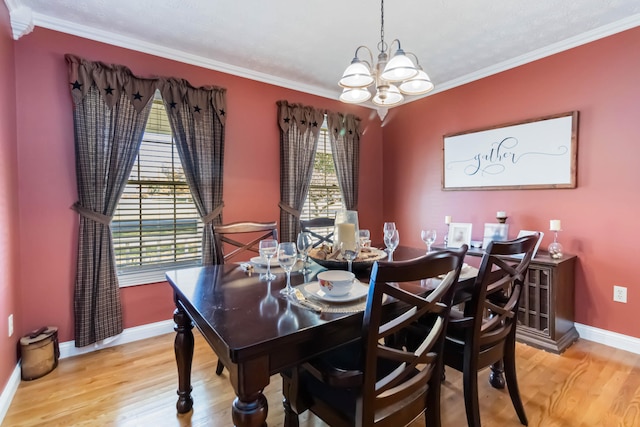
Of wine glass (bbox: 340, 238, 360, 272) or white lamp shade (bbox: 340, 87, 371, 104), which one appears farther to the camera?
white lamp shade (bbox: 340, 87, 371, 104)

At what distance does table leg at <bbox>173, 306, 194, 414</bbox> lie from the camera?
158 centimetres

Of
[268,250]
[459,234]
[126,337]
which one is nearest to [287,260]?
[268,250]

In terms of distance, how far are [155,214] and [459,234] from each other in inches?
114

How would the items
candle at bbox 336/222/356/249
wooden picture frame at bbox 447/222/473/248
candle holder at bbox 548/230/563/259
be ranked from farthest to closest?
1. wooden picture frame at bbox 447/222/473/248
2. candle holder at bbox 548/230/563/259
3. candle at bbox 336/222/356/249

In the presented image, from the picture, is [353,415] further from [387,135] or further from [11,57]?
[387,135]

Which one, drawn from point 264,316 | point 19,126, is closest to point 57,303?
point 19,126


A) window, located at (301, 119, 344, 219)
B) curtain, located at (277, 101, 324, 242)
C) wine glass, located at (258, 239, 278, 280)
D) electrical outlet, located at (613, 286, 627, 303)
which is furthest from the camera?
window, located at (301, 119, 344, 219)

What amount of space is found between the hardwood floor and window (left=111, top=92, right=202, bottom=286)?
0.73 m

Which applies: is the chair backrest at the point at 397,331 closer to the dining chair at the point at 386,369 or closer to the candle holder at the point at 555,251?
the dining chair at the point at 386,369

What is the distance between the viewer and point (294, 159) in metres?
3.35

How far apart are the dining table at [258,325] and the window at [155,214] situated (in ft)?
4.24

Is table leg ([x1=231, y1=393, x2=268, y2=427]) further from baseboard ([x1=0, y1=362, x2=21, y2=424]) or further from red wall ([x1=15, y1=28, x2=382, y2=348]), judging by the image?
red wall ([x1=15, y1=28, x2=382, y2=348])

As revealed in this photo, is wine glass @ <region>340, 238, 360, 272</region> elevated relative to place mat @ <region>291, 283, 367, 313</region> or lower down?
elevated

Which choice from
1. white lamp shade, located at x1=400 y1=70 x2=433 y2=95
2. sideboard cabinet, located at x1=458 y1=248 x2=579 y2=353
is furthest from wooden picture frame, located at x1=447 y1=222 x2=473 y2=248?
white lamp shade, located at x1=400 y1=70 x2=433 y2=95
